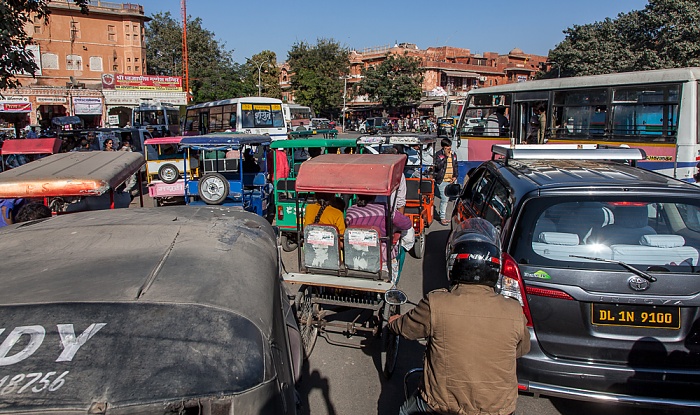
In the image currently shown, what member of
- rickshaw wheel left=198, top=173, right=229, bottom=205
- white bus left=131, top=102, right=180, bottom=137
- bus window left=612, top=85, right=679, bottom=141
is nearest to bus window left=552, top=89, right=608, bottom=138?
bus window left=612, top=85, right=679, bottom=141

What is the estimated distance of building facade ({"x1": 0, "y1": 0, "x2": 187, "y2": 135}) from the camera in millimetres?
40656

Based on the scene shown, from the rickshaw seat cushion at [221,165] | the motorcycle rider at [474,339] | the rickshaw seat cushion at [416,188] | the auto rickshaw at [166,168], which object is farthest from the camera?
the rickshaw seat cushion at [221,165]

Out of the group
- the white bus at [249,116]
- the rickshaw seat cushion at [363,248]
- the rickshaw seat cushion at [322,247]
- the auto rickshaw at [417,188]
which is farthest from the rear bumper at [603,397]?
the white bus at [249,116]

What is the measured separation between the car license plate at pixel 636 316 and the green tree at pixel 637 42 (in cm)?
3004

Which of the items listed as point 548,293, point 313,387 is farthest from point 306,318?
point 548,293

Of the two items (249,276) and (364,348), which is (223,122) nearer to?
(364,348)

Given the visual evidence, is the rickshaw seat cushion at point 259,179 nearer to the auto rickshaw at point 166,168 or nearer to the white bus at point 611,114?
the auto rickshaw at point 166,168

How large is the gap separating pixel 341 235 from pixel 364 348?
1177 millimetres

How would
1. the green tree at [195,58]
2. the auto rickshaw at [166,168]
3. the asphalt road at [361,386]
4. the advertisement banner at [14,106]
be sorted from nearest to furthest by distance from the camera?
the asphalt road at [361,386] → the auto rickshaw at [166,168] → the advertisement banner at [14,106] → the green tree at [195,58]

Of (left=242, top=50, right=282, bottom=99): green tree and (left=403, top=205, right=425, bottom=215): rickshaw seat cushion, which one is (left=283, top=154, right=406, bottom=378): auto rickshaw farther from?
(left=242, top=50, right=282, bottom=99): green tree

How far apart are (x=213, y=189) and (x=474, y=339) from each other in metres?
8.21

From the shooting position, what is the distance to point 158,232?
271 cm

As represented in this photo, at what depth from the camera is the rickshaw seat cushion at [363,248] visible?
4477mm

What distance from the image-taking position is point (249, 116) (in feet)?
70.5
